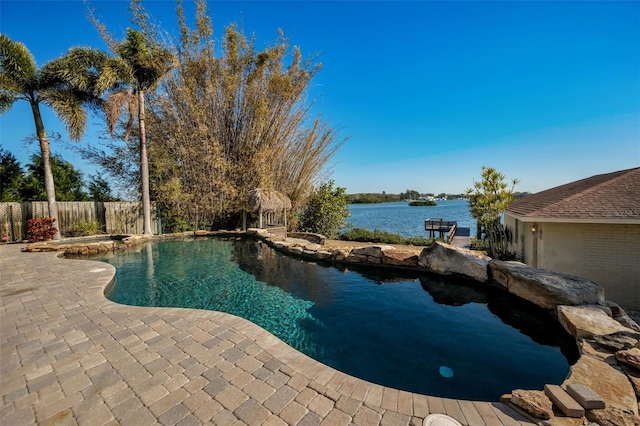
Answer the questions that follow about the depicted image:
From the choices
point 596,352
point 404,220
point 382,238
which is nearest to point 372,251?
point 382,238

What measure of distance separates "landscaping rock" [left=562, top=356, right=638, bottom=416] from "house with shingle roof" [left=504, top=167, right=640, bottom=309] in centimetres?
409

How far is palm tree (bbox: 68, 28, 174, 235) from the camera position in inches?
336

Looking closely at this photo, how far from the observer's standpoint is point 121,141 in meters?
10.8

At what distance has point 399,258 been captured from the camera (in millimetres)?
6035

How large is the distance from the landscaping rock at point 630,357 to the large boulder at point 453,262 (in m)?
2.80

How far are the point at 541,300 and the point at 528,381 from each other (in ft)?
6.48

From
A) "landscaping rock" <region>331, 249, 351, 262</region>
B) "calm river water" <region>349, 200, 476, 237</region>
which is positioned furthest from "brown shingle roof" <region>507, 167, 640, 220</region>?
"calm river water" <region>349, 200, 476, 237</region>

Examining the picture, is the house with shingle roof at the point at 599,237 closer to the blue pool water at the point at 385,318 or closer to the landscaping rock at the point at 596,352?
the blue pool water at the point at 385,318

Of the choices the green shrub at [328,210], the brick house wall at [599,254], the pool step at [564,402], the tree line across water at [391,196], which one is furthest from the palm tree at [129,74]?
the tree line across water at [391,196]

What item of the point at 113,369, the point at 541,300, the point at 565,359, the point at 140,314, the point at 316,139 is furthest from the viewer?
the point at 316,139

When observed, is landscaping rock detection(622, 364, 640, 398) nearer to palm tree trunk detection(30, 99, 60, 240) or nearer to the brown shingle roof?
the brown shingle roof

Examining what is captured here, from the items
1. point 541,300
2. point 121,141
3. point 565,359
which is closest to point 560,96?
point 541,300

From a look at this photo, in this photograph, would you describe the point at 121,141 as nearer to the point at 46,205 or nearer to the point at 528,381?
the point at 46,205

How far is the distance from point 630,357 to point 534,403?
120 centimetres
